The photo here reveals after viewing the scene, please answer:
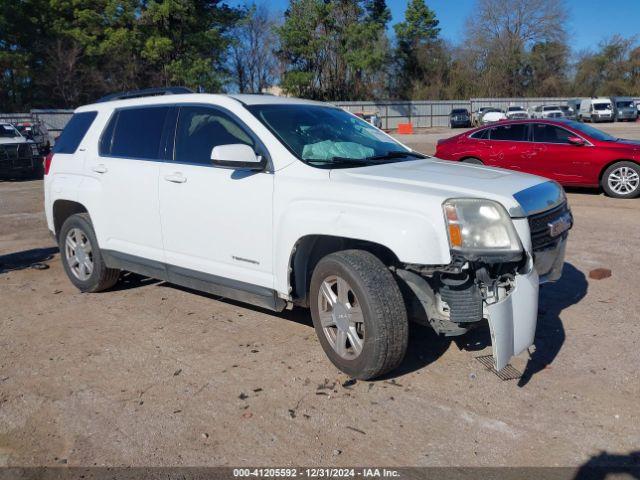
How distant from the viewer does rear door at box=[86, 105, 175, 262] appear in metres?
5.23

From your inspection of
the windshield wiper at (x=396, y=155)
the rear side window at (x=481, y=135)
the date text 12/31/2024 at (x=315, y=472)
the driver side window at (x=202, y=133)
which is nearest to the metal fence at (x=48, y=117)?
the rear side window at (x=481, y=135)

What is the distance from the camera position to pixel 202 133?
4.97 metres

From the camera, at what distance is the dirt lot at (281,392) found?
3.31 meters

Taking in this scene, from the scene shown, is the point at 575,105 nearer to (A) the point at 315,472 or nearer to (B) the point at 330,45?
(B) the point at 330,45

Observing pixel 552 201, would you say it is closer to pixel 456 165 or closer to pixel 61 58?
pixel 456 165

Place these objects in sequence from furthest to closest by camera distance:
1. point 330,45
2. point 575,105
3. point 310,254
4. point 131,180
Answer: point 330,45 < point 575,105 < point 131,180 < point 310,254

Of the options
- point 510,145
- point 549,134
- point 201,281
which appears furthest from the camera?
point 510,145

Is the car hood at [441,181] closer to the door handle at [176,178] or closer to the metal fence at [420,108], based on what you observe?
the door handle at [176,178]

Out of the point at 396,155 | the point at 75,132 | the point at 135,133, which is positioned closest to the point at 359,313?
the point at 396,155

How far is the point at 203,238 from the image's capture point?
4.82m

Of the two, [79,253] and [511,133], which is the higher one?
[511,133]

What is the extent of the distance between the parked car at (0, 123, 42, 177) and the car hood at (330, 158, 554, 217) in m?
15.5

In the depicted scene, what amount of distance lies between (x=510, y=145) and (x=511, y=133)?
0.31m

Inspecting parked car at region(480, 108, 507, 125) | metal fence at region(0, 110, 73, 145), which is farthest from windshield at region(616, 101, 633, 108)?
metal fence at region(0, 110, 73, 145)
